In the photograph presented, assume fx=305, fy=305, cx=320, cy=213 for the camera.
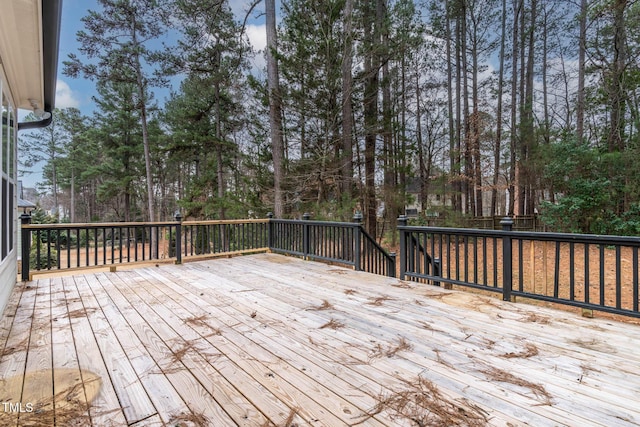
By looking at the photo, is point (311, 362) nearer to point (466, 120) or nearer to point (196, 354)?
point (196, 354)

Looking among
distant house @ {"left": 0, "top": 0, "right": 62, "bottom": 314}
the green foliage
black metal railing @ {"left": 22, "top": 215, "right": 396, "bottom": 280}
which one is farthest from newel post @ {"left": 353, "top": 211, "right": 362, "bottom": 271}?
the green foliage

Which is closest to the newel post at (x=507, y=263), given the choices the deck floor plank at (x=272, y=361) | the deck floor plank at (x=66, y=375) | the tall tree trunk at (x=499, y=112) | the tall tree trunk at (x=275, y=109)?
the deck floor plank at (x=272, y=361)

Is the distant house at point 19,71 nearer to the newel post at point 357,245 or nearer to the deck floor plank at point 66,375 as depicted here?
the deck floor plank at point 66,375

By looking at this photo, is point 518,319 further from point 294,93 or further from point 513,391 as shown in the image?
point 294,93

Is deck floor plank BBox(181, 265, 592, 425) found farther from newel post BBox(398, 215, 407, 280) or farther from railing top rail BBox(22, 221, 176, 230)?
railing top rail BBox(22, 221, 176, 230)

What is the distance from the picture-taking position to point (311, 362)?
189 centimetres

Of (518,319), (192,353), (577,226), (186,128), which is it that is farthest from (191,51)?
(577,226)

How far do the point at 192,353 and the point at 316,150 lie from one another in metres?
6.52

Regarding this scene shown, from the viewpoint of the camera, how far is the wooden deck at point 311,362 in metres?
1.40

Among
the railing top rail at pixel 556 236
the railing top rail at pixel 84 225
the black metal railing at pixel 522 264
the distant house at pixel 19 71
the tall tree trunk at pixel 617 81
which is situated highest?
the tall tree trunk at pixel 617 81

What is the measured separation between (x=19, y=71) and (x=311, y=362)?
4450 millimetres

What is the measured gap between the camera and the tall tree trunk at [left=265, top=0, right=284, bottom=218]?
771 cm

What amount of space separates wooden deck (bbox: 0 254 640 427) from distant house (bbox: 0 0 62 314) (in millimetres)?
774

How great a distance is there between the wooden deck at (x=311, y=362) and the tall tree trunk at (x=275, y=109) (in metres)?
4.79
